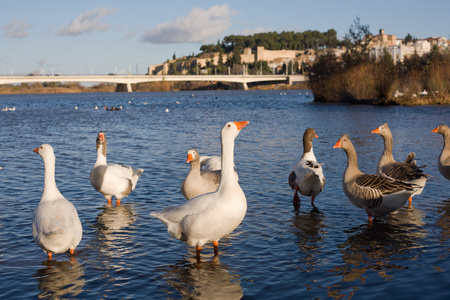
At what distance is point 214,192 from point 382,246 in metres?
2.90

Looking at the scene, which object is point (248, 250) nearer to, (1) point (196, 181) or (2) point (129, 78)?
(1) point (196, 181)

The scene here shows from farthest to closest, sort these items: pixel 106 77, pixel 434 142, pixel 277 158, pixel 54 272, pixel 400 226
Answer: pixel 106 77 → pixel 434 142 → pixel 277 158 → pixel 400 226 → pixel 54 272

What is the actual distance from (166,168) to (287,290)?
9.45m

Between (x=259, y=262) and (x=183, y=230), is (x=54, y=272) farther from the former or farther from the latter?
(x=259, y=262)

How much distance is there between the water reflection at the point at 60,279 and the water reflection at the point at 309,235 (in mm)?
3129

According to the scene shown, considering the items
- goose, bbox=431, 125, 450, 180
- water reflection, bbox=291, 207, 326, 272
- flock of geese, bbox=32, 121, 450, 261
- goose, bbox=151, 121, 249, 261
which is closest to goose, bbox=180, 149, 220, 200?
flock of geese, bbox=32, 121, 450, 261

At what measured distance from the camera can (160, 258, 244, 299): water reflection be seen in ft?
19.5

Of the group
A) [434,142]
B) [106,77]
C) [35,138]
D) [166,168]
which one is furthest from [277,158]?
[106,77]

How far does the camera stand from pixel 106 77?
412ft

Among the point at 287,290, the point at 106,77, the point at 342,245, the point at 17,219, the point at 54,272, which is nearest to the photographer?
the point at 287,290

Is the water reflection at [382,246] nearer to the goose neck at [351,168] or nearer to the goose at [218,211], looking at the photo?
the goose neck at [351,168]

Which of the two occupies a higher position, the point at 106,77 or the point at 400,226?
the point at 106,77

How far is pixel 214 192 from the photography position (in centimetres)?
683

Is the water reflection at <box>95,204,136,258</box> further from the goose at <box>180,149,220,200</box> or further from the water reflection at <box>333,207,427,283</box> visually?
the water reflection at <box>333,207,427,283</box>
